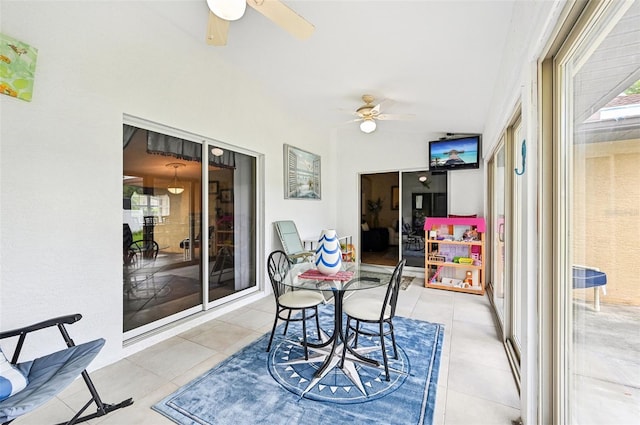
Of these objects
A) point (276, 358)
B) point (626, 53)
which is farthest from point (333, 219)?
point (626, 53)

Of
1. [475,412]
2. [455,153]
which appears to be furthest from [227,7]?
[455,153]

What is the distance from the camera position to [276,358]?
231cm

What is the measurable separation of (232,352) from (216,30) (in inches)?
104

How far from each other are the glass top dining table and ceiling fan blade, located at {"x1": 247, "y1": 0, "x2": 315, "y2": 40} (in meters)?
1.86

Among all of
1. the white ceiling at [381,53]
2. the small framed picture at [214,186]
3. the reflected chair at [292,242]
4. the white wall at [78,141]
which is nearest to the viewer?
the white wall at [78,141]

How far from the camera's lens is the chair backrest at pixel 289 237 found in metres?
4.11

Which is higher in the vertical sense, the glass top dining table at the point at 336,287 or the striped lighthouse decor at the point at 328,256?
the striped lighthouse decor at the point at 328,256

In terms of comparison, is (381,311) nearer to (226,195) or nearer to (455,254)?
(226,195)

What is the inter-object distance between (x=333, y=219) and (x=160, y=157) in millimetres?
3795

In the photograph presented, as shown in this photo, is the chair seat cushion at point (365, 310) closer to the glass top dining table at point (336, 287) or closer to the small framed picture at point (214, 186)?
the glass top dining table at point (336, 287)

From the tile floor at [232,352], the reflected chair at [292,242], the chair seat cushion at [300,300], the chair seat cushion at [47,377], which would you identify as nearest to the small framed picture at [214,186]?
the reflected chair at [292,242]

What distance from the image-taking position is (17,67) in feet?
5.77

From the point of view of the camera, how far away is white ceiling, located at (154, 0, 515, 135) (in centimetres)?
204

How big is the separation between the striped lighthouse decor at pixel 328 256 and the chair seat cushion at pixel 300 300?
264 mm
